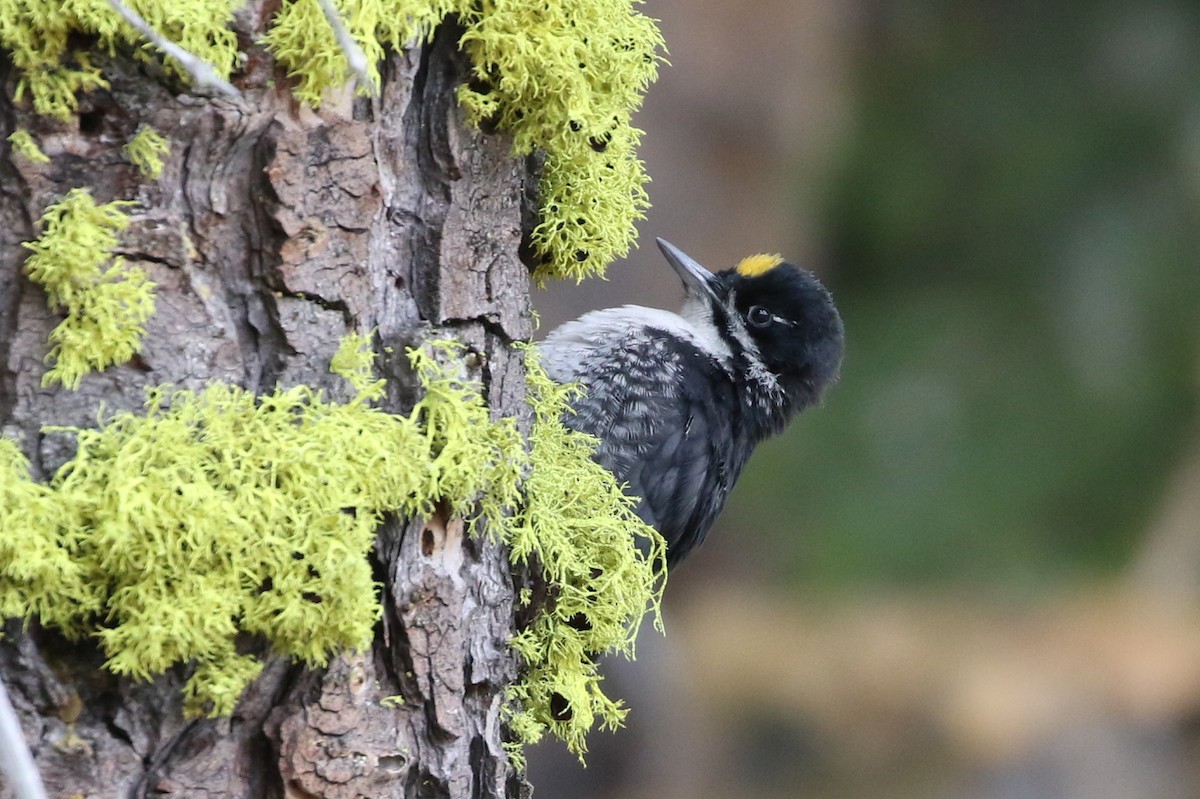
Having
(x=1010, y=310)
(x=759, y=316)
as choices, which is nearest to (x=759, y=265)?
(x=759, y=316)

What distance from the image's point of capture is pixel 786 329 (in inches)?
139

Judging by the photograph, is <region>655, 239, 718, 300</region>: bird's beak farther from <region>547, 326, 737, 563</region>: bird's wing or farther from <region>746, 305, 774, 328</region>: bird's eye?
<region>547, 326, 737, 563</region>: bird's wing

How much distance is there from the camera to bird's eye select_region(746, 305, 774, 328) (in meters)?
3.56

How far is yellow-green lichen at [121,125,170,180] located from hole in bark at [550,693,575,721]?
3.47ft

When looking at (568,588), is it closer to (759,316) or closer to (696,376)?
(696,376)

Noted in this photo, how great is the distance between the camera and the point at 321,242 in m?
1.91

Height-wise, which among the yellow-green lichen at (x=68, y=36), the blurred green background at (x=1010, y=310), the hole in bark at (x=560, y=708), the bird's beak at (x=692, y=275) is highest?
the blurred green background at (x=1010, y=310)

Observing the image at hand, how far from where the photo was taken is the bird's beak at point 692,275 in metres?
3.72

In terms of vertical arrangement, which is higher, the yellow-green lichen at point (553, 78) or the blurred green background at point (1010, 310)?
the blurred green background at point (1010, 310)

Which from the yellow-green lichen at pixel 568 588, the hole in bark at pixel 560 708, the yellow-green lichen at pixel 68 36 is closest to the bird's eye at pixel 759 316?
the yellow-green lichen at pixel 568 588

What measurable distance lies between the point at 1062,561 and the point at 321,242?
6914 mm

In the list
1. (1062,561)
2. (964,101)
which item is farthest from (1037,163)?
(1062,561)

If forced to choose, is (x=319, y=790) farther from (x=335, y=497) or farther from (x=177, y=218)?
(x=177, y=218)

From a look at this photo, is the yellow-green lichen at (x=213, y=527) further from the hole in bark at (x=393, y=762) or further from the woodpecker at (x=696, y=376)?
the woodpecker at (x=696, y=376)
